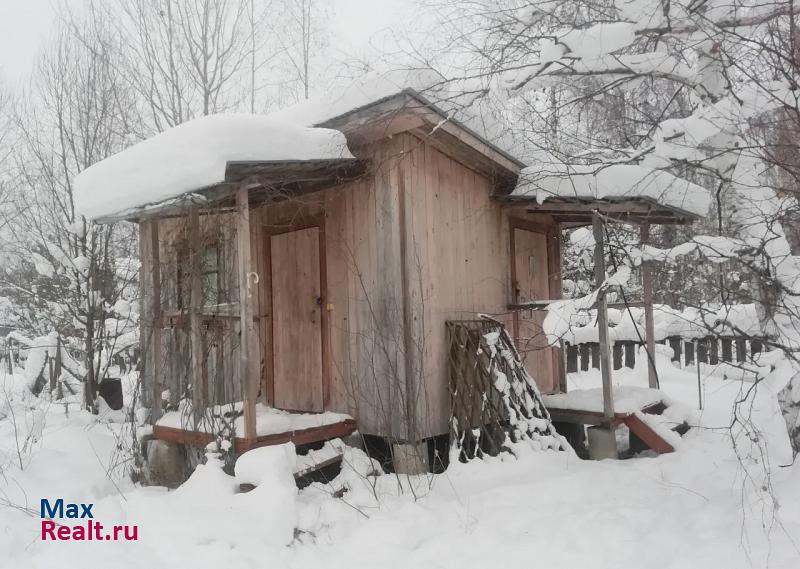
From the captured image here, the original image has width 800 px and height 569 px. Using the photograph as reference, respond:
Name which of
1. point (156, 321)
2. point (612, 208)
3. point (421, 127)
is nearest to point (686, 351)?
point (612, 208)

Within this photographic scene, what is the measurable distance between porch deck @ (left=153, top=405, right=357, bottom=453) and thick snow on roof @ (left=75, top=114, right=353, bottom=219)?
1.94 metres

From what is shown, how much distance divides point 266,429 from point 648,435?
3.84 m

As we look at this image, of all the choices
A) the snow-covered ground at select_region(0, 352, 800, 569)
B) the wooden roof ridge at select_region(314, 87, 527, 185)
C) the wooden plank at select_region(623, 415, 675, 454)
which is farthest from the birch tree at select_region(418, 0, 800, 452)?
the wooden plank at select_region(623, 415, 675, 454)

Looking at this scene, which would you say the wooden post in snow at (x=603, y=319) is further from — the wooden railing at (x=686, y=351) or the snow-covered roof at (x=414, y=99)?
the wooden railing at (x=686, y=351)

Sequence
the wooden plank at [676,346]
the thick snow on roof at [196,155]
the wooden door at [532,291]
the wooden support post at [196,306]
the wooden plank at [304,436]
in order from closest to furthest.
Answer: the thick snow on roof at [196,155]
the wooden plank at [304,436]
the wooden support post at [196,306]
the wooden door at [532,291]
the wooden plank at [676,346]

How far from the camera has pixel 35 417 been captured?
6254 millimetres

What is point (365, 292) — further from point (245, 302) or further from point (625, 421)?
point (625, 421)

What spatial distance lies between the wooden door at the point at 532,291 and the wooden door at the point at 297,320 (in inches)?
95.6

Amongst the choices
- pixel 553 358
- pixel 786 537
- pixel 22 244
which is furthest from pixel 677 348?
pixel 22 244

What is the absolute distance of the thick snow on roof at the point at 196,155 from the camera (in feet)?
14.5

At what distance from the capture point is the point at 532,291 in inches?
299

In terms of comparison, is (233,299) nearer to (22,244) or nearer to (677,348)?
(22,244)

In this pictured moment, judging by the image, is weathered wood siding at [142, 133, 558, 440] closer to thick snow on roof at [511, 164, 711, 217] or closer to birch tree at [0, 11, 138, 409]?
thick snow on roof at [511, 164, 711, 217]

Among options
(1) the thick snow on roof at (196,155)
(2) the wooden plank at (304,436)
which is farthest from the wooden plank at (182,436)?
(1) the thick snow on roof at (196,155)
